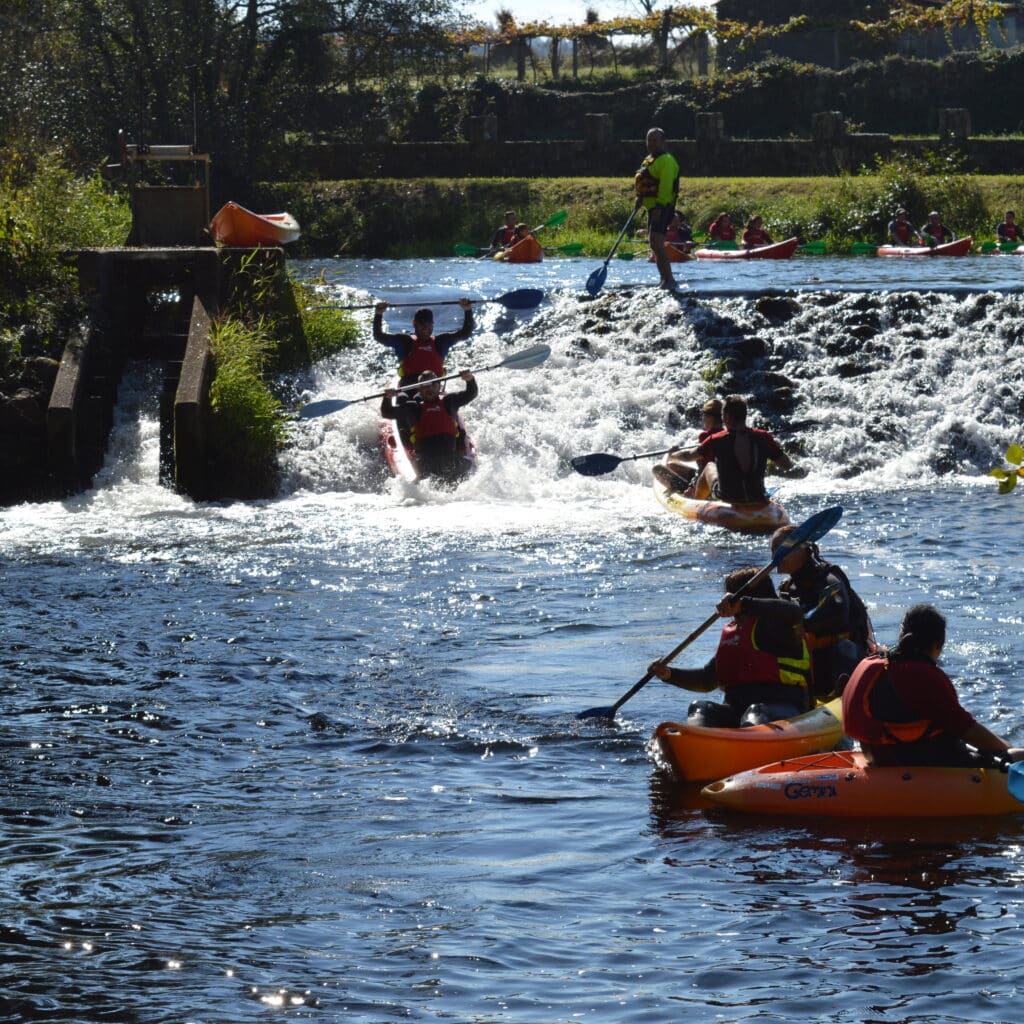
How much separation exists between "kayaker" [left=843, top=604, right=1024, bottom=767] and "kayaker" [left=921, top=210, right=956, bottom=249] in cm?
1945

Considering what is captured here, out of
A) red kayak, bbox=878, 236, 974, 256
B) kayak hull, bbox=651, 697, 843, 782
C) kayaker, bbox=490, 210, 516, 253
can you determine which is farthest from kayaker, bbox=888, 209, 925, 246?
kayak hull, bbox=651, 697, 843, 782

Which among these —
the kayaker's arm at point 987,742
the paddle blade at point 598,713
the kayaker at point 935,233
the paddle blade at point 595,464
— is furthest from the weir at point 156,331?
the kayaker at point 935,233

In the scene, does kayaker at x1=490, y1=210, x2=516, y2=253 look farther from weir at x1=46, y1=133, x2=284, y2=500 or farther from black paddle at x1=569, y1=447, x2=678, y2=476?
black paddle at x1=569, y1=447, x2=678, y2=476

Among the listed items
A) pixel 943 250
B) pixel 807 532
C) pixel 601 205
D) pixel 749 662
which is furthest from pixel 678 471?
pixel 601 205

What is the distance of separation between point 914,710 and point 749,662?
0.89m

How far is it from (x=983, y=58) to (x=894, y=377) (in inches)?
918

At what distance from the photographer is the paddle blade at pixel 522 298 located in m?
16.0

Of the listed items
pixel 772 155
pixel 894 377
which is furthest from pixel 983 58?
pixel 894 377

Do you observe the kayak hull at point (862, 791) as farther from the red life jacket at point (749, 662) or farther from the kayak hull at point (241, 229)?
the kayak hull at point (241, 229)

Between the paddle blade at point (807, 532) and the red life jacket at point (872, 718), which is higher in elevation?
the paddle blade at point (807, 532)

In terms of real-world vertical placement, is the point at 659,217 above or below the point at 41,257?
above

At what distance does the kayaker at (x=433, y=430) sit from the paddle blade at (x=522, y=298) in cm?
263

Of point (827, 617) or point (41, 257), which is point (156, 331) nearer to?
point (41, 257)

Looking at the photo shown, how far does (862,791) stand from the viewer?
6.08m
